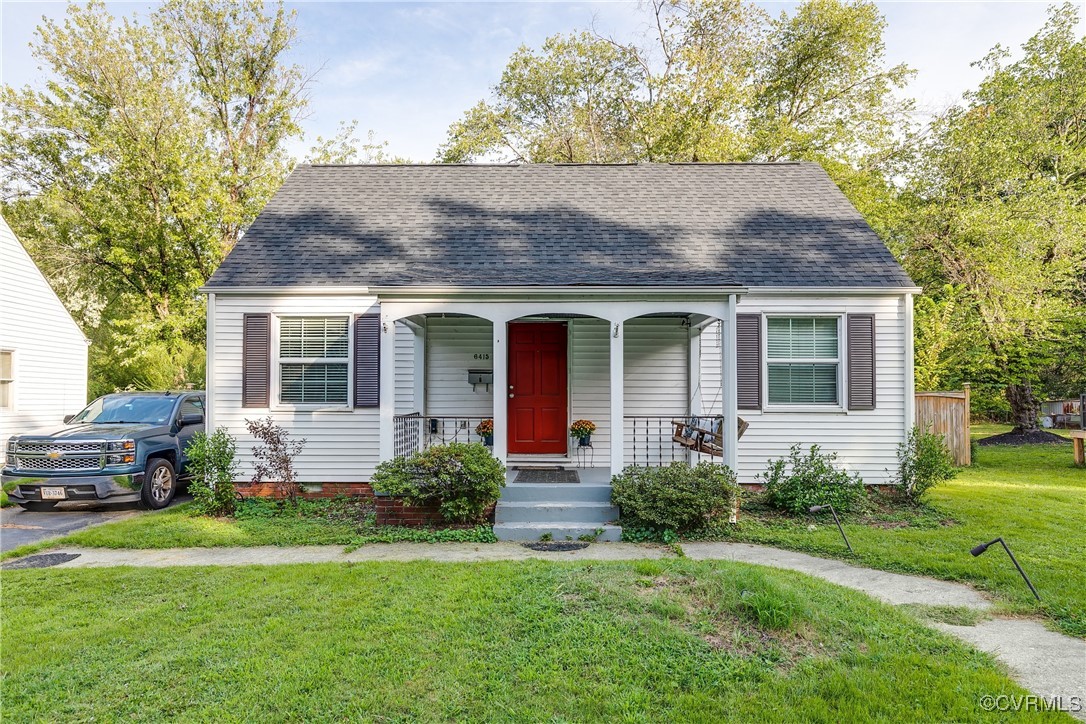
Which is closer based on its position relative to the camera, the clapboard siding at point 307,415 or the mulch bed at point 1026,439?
the clapboard siding at point 307,415

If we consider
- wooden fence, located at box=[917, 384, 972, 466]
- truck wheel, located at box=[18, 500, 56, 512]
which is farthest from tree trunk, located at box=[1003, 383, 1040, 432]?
truck wheel, located at box=[18, 500, 56, 512]

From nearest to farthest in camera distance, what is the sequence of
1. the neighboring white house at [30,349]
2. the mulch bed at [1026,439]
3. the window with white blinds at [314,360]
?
the window with white blinds at [314,360], the neighboring white house at [30,349], the mulch bed at [1026,439]

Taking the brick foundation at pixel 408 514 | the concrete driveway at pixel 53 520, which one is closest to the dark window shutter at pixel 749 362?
the brick foundation at pixel 408 514

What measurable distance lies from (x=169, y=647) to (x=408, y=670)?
1.59 metres

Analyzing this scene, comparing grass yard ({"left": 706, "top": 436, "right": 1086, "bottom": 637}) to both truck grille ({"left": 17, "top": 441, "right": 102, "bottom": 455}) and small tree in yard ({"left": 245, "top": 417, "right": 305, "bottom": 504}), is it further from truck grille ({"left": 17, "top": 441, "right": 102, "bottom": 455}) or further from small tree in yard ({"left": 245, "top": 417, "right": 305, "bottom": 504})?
truck grille ({"left": 17, "top": 441, "right": 102, "bottom": 455})

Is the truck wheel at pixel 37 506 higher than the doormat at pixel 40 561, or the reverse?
the doormat at pixel 40 561

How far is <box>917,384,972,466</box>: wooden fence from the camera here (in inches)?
444

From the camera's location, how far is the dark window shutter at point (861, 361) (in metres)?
8.09

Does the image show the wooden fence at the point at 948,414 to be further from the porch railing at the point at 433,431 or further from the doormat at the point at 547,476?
the porch railing at the point at 433,431

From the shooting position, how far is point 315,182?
10703 mm

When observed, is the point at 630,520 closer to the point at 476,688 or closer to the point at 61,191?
the point at 476,688

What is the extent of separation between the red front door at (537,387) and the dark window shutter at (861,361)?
4.12 m

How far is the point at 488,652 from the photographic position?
3475 mm

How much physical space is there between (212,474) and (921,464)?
946 cm
